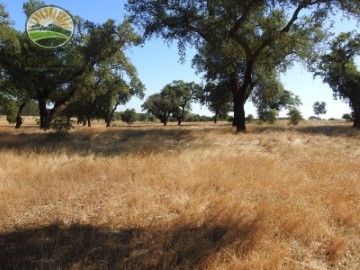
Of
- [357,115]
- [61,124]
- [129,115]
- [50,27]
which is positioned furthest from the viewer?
[129,115]

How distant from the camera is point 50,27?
72.2 ft

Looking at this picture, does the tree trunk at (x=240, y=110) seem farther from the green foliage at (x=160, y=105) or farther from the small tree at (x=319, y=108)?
the small tree at (x=319, y=108)

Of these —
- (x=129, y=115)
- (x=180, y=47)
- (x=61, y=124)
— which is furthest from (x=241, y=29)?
(x=129, y=115)

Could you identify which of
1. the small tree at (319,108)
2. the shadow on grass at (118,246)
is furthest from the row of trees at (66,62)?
the small tree at (319,108)

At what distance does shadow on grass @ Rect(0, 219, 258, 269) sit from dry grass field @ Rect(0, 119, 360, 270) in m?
0.02

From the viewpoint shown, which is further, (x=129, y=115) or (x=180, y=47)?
(x=129, y=115)

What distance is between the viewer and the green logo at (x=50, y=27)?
2205cm

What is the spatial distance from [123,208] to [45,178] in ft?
9.87

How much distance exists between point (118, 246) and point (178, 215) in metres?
1.57

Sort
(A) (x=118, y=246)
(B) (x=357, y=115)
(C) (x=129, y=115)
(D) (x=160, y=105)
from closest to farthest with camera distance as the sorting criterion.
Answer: (A) (x=118, y=246) → (B) (x=357, y=115) → (D) (x=160, y=105) → (C) (x=129, y=115)

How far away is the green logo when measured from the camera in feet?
72.3

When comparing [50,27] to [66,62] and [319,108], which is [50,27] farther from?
[319,108]

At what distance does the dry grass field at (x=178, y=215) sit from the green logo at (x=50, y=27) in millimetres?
15092

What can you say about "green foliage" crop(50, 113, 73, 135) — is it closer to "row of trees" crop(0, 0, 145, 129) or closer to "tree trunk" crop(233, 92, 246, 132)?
"row of trees" crop(0, 0, 145, 129)
